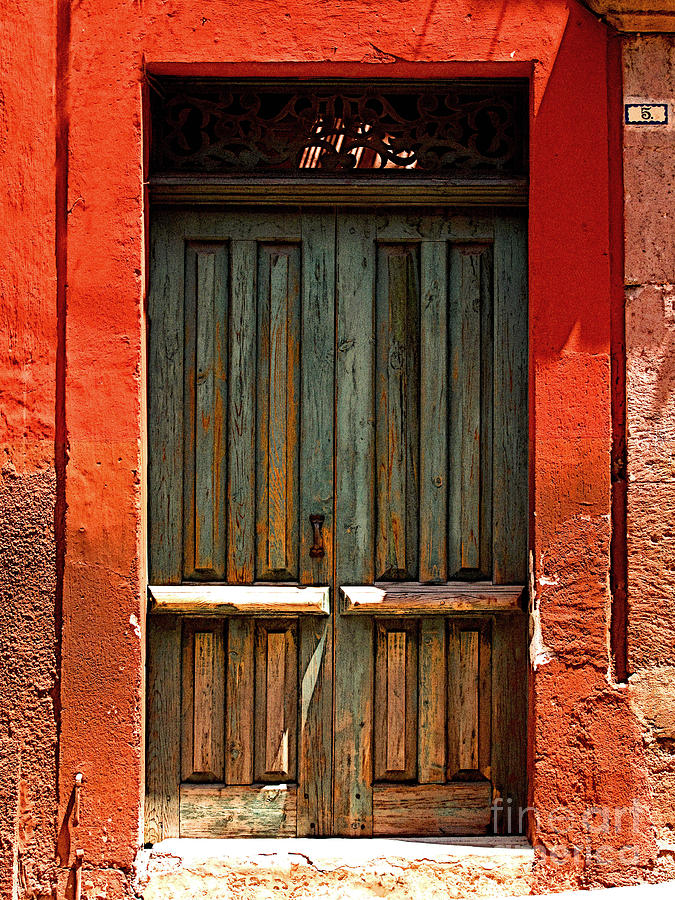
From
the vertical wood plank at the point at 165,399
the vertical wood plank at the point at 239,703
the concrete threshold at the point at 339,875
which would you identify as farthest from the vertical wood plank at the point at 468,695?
the vertical wood plank at the point at 165,399

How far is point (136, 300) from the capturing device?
3674mm

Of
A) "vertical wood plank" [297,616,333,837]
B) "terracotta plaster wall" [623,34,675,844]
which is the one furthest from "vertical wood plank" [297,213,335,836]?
"terracotta plaster wall" [623,34,675,844]

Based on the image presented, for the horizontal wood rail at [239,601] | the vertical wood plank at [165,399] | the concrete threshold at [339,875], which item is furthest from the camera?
the vertical wood plank at [165,399]

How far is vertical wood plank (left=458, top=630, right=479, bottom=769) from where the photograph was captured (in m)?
3.86

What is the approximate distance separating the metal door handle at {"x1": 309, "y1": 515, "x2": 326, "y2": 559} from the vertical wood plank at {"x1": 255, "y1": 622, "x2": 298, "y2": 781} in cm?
32

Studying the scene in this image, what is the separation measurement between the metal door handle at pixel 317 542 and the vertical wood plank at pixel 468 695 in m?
0.70

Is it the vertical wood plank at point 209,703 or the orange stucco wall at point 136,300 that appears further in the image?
the vertical wood plank at point 209,703

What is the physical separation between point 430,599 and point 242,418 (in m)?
1.11

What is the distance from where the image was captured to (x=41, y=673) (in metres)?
3.65

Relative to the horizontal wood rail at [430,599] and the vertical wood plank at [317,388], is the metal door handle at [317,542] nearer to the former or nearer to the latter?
the vertical wood plank at [317,388]

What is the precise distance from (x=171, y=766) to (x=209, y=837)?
0.34 metres

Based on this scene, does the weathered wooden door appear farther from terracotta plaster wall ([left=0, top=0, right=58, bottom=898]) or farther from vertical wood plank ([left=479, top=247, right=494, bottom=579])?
terracotta plaster wall ([left=0, top=0, right=58, bottom=898])

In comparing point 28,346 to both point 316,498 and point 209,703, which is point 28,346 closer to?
point 316,498

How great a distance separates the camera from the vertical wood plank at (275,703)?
3848mm
